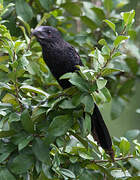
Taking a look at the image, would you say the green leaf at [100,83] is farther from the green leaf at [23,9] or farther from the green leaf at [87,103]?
the green leaf at [23,9]

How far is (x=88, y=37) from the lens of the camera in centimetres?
231

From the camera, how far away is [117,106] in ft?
8.96

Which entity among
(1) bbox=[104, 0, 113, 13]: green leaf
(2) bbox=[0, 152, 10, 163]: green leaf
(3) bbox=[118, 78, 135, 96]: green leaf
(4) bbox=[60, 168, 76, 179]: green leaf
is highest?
(1) bbox=[104, 0, 113, 13]: green leaf

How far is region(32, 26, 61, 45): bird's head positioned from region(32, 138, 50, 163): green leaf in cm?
81

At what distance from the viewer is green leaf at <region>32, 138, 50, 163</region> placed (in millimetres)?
1330

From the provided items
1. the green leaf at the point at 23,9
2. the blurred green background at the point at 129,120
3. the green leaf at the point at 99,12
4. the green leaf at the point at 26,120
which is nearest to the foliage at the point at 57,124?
the green leaf at the point at 26,120

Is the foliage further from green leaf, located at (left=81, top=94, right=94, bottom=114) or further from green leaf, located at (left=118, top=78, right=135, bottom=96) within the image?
green leaf, located at (left=118, top=78, right=135, bottom=96)

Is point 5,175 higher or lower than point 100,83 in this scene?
lower

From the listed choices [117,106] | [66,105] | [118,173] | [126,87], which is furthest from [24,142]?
[126,87]

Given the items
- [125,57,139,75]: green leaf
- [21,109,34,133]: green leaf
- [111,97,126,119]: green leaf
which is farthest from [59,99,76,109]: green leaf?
[125,57,139,75]: green leaf

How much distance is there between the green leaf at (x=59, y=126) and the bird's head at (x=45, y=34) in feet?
2.59

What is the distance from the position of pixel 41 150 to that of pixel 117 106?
4.84ft

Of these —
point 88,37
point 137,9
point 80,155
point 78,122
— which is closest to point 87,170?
point 80,155

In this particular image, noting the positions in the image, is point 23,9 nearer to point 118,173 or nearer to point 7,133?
point 7,133
